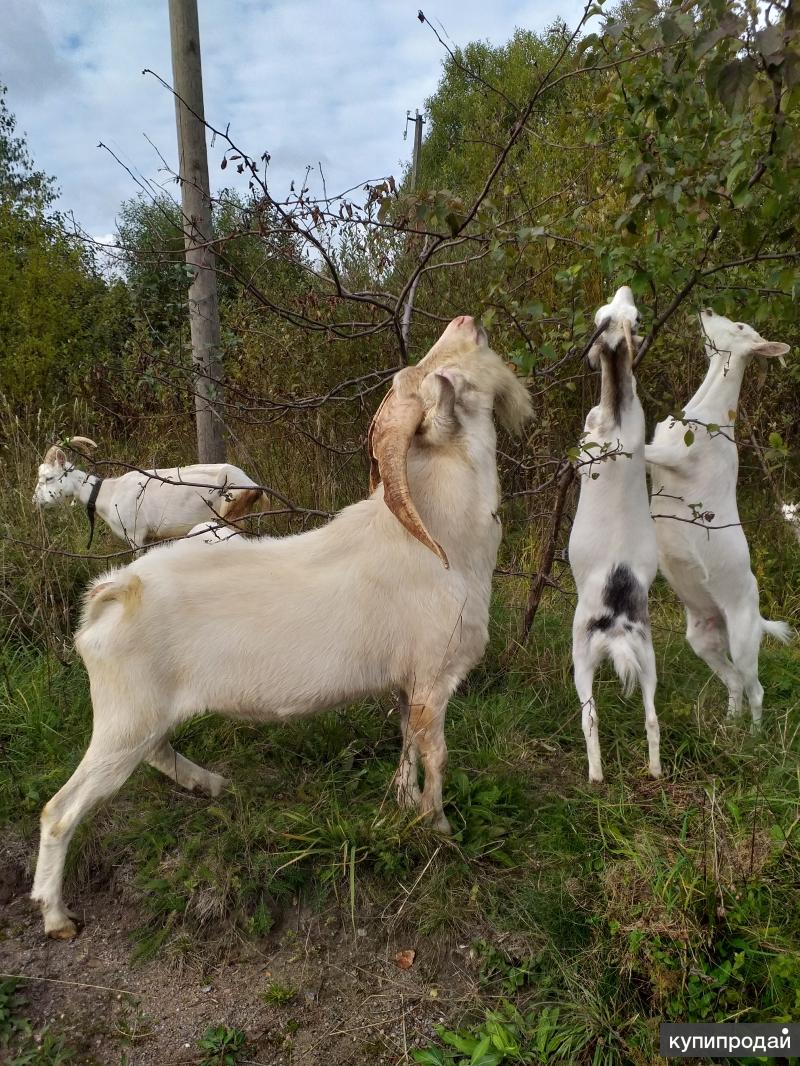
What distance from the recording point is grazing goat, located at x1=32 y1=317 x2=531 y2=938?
2664 mm

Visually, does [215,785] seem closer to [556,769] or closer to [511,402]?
[556,769]

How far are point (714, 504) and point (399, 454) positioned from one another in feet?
5.92

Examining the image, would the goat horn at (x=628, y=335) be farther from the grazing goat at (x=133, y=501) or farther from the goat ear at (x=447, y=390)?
the grazing goat at (x=133, y=501)

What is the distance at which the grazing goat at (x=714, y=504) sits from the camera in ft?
11.8

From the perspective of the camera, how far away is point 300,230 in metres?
3.19

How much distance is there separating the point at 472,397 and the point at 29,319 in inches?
308

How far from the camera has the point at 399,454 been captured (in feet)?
8.53

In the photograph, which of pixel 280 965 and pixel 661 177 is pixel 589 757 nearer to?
pixel 280 965

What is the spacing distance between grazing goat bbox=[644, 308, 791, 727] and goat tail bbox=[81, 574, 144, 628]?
2271 mm

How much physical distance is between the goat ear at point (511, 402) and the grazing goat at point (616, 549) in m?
0.30

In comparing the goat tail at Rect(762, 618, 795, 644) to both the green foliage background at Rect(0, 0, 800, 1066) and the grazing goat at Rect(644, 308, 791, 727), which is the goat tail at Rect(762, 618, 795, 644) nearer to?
the grazing goat at Rect(644, 308, 791, 727)

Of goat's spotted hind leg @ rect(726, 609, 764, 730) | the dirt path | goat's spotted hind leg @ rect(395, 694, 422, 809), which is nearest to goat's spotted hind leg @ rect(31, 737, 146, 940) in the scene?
the dirt path

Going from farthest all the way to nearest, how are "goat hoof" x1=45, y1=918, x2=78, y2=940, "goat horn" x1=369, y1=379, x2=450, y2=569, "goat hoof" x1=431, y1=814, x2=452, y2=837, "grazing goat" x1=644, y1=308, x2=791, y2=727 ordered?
"grazing goat" x1=644, y1=308, x2=791, y2=727, "goat hoof" x1=431, y1=814, x2=452, y2=837, "goat hoof" x1=45, y1=918, x2=78, y2=940, "goat horn" x1=369, y1=379, x2=450, y2=569

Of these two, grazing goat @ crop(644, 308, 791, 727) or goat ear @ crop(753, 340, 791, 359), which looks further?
grazing goat @ crop(644, 308, 791, 727)
